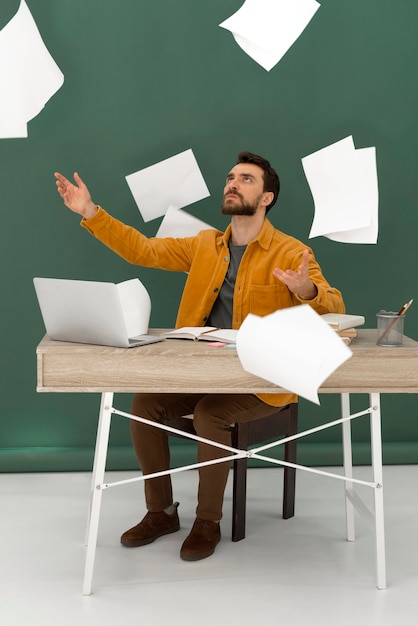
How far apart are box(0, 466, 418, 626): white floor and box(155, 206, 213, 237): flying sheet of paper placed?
99 centimetres

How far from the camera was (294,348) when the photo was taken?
2000 mm

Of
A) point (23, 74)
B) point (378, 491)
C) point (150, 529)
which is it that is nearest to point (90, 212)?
point (23, 74)

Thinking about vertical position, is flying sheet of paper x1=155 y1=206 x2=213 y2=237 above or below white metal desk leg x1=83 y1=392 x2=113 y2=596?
above

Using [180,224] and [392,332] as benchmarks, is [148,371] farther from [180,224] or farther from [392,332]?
Result: [180,224]

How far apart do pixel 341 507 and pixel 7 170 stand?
1818 millimetres

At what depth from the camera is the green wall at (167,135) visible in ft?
11.0

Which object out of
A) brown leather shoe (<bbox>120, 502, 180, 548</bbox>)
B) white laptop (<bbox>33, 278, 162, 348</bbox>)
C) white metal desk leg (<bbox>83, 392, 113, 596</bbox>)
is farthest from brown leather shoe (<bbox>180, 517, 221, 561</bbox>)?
white laptop (<bbox>33, 278, 162, 348</bbox>)

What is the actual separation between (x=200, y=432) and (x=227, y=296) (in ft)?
1.74

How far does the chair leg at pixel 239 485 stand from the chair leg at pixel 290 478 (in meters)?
0.25

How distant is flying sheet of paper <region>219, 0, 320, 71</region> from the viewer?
3.01 meters

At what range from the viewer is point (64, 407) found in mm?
3480

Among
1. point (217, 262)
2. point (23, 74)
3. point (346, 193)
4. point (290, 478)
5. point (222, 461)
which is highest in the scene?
point (23, 74)

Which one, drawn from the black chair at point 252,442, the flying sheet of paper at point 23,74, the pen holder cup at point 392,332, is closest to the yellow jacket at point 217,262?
the black chair at point 252,442

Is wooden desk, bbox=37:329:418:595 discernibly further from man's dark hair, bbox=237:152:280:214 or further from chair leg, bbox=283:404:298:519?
man's dark hair, bbox=237:152:280:214
